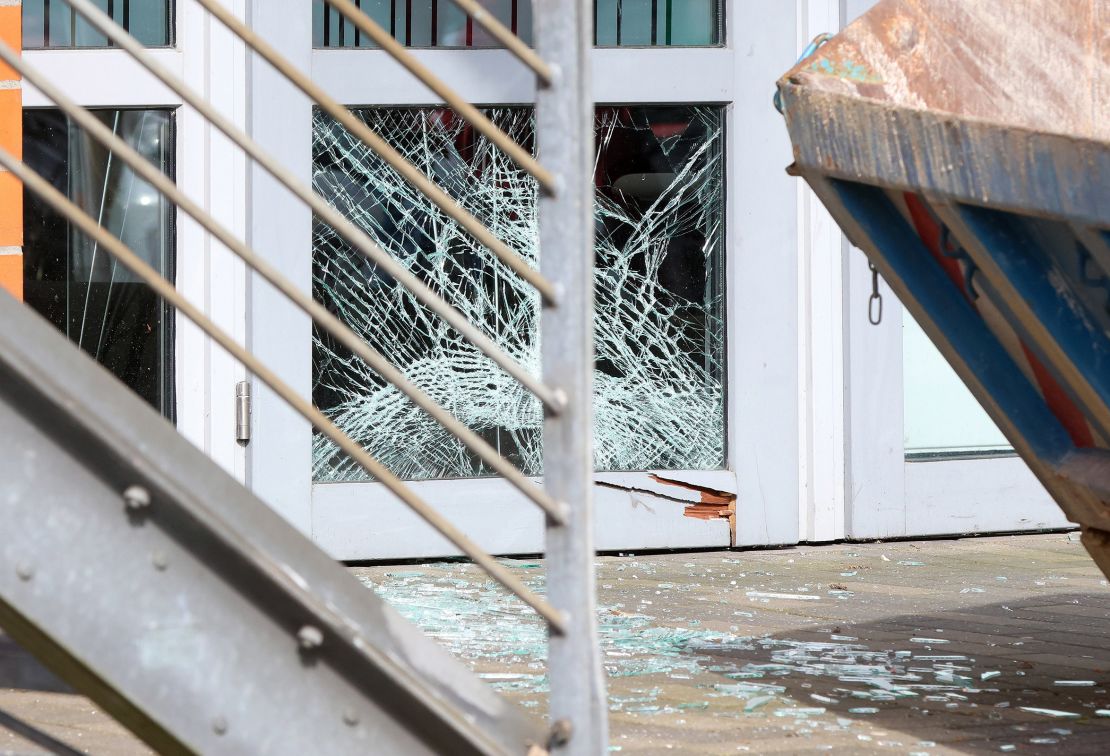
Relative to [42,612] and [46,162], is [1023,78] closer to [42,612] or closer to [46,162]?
[42,612]

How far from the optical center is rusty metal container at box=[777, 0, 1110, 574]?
241 centimetres

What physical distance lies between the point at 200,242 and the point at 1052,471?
9.93 feet

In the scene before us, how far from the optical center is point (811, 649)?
3623 millimetres

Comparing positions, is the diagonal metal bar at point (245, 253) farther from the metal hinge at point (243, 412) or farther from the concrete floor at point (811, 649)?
the metal hinge at point (243, 412)

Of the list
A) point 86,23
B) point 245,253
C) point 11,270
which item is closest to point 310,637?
point 245,253

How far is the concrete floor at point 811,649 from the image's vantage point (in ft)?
9.05

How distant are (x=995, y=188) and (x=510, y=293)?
118 inches

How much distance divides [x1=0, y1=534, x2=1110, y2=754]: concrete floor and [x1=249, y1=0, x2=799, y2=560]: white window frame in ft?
0.46

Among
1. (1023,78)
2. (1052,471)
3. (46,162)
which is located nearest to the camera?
(1052,471)

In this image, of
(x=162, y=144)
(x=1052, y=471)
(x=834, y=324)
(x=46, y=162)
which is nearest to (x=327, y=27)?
(x=162, y=144)

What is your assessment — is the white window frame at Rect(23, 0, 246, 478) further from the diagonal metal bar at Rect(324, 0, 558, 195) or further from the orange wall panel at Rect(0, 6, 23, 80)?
the diagonal metal bar at Rect(324, 0, 558, 195)

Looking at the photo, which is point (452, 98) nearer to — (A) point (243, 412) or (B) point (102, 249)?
(A) point (243, 412)

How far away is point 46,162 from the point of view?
4902mm

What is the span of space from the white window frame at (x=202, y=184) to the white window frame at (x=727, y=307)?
0.30 ft
